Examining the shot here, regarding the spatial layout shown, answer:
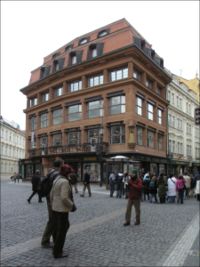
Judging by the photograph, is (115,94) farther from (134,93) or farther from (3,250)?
(3,250)

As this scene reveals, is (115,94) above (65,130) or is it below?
above

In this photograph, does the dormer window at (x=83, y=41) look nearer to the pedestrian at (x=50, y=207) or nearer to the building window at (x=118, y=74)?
the building window at (x=118, y=74)

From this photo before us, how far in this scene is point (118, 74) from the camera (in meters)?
42.0

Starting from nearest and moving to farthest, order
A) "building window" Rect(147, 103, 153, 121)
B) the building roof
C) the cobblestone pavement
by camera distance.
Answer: the cobblestone pavement, the building roof, "building window" Rect(147, 103, 153, 121)

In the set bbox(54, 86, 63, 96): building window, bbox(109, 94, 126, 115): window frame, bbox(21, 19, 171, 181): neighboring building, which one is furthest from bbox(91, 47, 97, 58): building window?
bbox(54, 86, 63, 96): building window

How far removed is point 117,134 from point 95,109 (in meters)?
4.70

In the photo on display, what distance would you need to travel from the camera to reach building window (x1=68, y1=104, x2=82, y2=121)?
4557 centimetres

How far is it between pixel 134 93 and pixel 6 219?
30048mm

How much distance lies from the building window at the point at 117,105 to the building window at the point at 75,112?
5.15m

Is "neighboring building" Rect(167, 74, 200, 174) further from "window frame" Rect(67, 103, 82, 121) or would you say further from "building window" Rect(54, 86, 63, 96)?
"building window" Rect(54, 86, 63, 96)

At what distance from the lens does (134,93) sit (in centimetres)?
4069

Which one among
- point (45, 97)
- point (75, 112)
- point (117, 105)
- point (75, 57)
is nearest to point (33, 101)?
point (45, 97)

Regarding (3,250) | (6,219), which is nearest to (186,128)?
(6,219)

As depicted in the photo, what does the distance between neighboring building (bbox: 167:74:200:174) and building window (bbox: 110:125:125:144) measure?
12783mm
